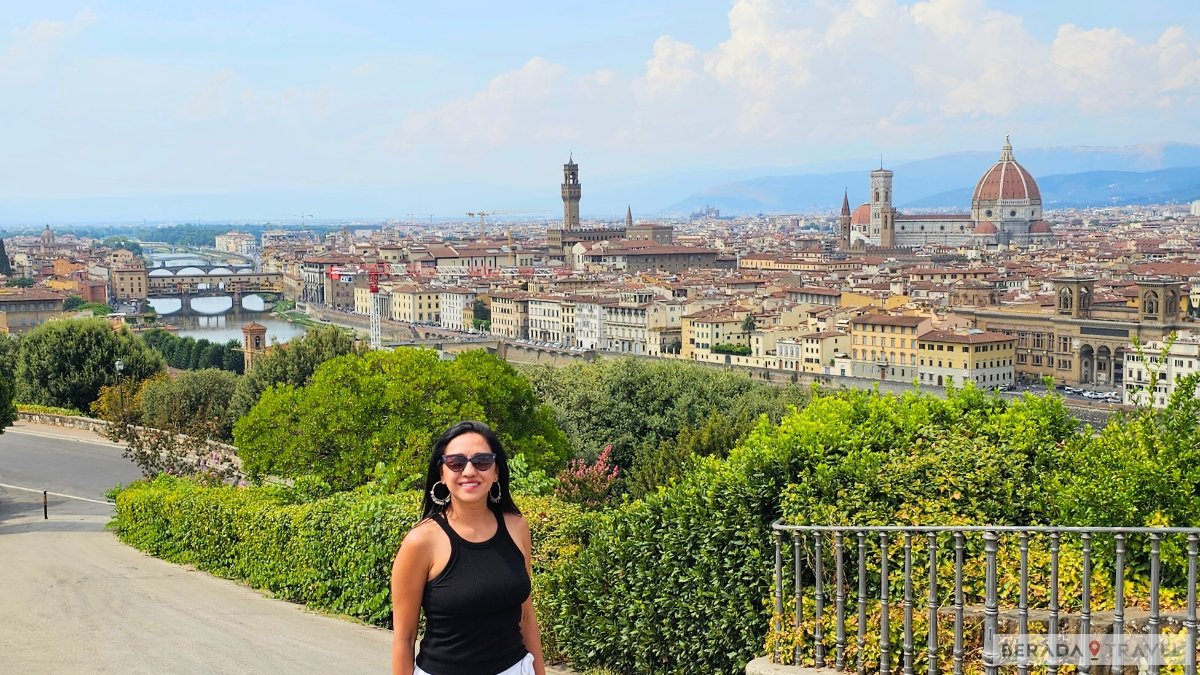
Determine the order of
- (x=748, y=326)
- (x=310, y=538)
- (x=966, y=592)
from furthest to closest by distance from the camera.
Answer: (x=748, y=326) → (x=310, y=538) → (x=966, y=592)

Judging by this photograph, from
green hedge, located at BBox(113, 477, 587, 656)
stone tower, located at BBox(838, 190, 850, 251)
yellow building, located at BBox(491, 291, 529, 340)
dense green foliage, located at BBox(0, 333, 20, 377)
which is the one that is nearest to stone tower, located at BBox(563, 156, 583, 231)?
stone tower, located at BBox(838, 190, 850, 251)

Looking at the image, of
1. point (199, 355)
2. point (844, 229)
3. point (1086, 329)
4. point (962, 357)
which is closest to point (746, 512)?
point (962, 357)

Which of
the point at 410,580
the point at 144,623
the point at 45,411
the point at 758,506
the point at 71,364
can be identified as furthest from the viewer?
Result: the point at 71,364

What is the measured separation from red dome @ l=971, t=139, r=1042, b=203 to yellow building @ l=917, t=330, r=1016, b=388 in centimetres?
7434

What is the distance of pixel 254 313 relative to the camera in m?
86.8

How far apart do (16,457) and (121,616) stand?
10150 mm

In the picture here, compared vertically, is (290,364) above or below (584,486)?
below

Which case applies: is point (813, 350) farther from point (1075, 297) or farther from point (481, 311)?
point (481, 311)

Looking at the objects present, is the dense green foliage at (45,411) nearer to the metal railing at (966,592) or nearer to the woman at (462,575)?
the metal railing at (966,592)

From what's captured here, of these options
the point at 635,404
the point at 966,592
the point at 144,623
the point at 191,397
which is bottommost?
the point at 635,404

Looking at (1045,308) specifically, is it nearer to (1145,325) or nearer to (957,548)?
(1145,325)

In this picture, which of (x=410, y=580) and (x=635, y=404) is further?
(x=635, y=404)

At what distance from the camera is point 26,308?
5956cm

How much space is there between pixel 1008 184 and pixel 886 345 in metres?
76.0
